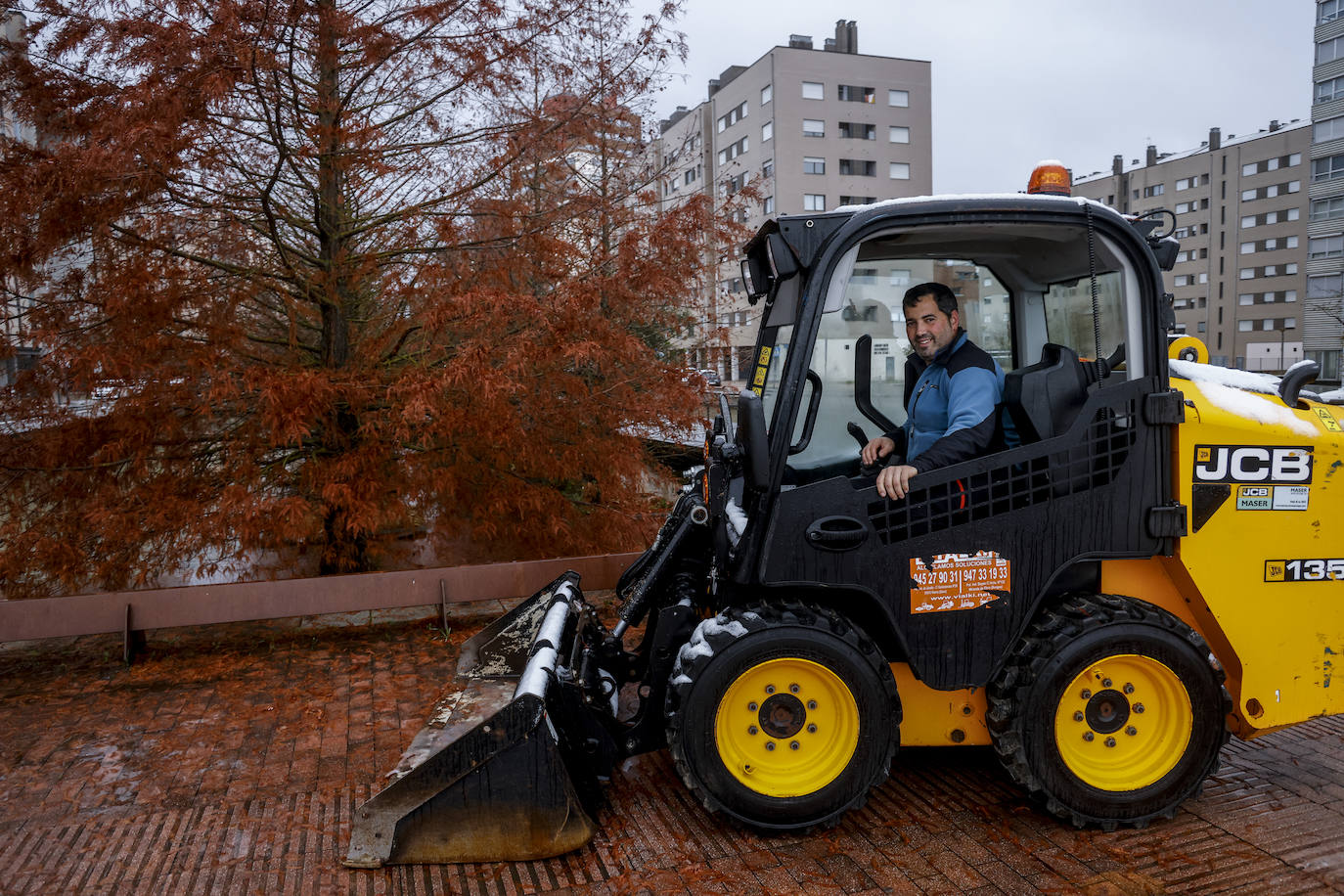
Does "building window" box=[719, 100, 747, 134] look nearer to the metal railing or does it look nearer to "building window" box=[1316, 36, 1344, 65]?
"building window" box=[1316, 36, 1344, 65]

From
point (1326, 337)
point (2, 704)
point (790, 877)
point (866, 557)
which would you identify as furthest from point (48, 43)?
point (1326, 337)

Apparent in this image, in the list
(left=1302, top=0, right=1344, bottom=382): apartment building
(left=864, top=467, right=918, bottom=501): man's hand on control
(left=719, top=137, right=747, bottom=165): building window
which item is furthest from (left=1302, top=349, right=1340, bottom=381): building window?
(left=864, top=467, right=918, bottom=501): man's hand on control

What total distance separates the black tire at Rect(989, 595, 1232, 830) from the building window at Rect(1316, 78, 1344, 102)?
5706cm

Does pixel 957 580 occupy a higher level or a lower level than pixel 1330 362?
lower

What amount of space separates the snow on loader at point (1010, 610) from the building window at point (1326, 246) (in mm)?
58151

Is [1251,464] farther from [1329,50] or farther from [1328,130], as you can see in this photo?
[1328,130]

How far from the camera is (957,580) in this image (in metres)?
3.59

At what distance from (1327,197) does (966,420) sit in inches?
2326

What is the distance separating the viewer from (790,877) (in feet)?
10.8

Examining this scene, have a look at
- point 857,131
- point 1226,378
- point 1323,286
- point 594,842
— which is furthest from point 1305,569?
point 1323,286

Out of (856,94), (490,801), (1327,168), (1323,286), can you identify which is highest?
(856,94)

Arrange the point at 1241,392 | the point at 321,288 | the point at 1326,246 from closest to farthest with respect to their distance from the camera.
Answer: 1. the point at 1241,392
2. the point at 321,288
3. the point at 1326,246

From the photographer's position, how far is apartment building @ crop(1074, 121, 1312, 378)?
6400 cm

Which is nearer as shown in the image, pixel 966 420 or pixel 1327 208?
pixel 966 420
